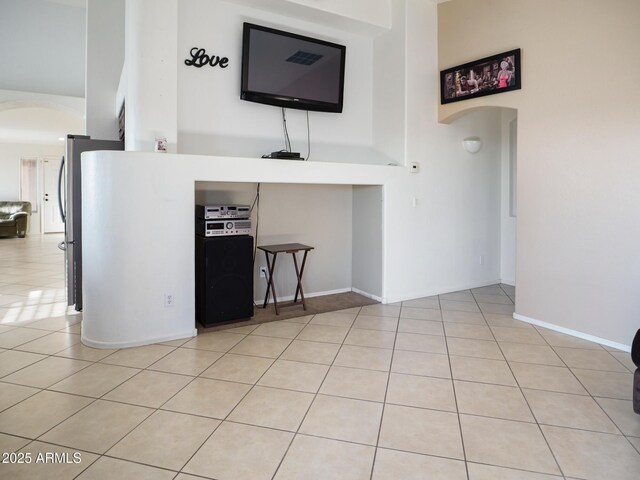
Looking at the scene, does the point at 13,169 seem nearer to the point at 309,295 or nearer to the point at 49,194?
the point at 49,194

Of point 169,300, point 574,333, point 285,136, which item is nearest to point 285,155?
point 285,136

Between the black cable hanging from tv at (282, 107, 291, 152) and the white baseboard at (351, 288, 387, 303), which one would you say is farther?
the white baseboard at (351, 288, 387, 303)

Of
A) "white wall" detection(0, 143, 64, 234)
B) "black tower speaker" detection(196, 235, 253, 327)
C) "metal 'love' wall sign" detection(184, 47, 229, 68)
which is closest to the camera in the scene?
"black tower speaker" detection(196, 235, 253, 327)

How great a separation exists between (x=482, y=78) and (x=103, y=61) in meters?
4.67

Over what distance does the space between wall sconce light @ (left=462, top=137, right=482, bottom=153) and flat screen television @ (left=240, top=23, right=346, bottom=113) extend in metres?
1.58

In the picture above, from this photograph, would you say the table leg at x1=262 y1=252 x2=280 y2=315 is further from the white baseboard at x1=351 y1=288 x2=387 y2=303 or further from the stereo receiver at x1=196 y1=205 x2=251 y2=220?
the white baseboard at x1=351 y1=288 x2=387 y2=303

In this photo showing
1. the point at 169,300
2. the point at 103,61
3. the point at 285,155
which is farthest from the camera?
the point at 103,61

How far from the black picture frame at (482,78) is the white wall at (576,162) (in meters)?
0.08

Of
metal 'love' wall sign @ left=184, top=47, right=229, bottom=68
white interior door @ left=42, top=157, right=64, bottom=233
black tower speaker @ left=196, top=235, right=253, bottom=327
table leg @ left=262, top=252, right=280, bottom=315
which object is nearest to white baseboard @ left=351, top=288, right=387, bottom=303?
table leg @ left=262, top=252, right=280, bottom=315

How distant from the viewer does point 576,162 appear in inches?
132

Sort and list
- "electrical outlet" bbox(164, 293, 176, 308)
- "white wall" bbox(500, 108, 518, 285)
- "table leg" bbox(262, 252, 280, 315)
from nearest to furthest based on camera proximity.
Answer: "electrical outlet" bbox(164, 293, 176, 308) → "table leg" bbox(262, 252, 280, 315) → "white wall" bbox(500, 108, 518, 285)

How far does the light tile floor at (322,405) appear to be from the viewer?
1730mm

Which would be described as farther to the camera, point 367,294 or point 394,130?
point 367,294

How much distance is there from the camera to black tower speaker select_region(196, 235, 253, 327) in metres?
3.47
